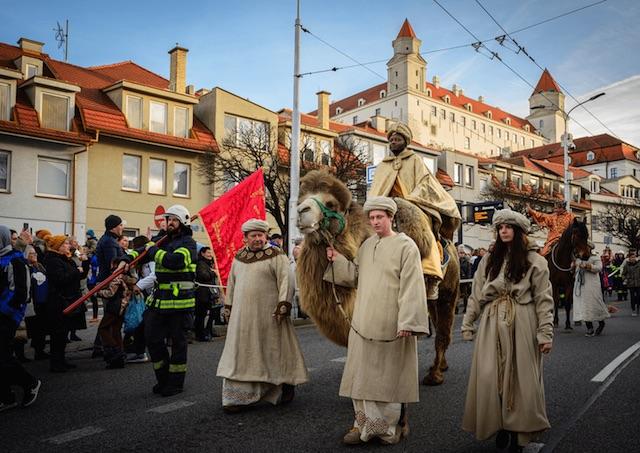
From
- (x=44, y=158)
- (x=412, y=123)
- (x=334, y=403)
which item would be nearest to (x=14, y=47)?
(x=44, y=158)

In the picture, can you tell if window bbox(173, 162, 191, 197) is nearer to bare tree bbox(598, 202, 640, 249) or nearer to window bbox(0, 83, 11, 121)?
window bbox(0, 83, 11, 121)

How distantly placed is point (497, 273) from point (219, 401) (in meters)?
3.22

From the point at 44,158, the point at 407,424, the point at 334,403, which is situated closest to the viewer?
the point at 407,424

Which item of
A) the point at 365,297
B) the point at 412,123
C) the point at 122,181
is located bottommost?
the point at 365,297

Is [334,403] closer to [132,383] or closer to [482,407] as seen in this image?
[482,407]

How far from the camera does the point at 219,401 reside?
6.31 m

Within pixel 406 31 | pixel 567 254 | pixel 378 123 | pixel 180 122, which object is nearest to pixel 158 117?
pixel 180 122

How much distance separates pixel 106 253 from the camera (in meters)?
8.62

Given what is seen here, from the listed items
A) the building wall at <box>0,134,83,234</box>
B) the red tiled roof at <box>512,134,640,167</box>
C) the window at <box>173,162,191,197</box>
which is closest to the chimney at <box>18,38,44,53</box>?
the building wall at <box>0,134,83,234</box>

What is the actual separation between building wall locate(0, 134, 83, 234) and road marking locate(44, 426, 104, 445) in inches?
856

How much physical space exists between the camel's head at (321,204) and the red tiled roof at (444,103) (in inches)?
3575

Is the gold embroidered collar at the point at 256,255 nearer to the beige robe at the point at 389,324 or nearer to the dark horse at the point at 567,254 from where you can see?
the beige robe at the point at 389,324

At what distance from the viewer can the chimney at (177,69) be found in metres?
33.1

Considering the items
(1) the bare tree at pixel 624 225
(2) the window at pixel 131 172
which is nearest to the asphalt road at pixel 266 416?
(2) the window at pixel 131 172
